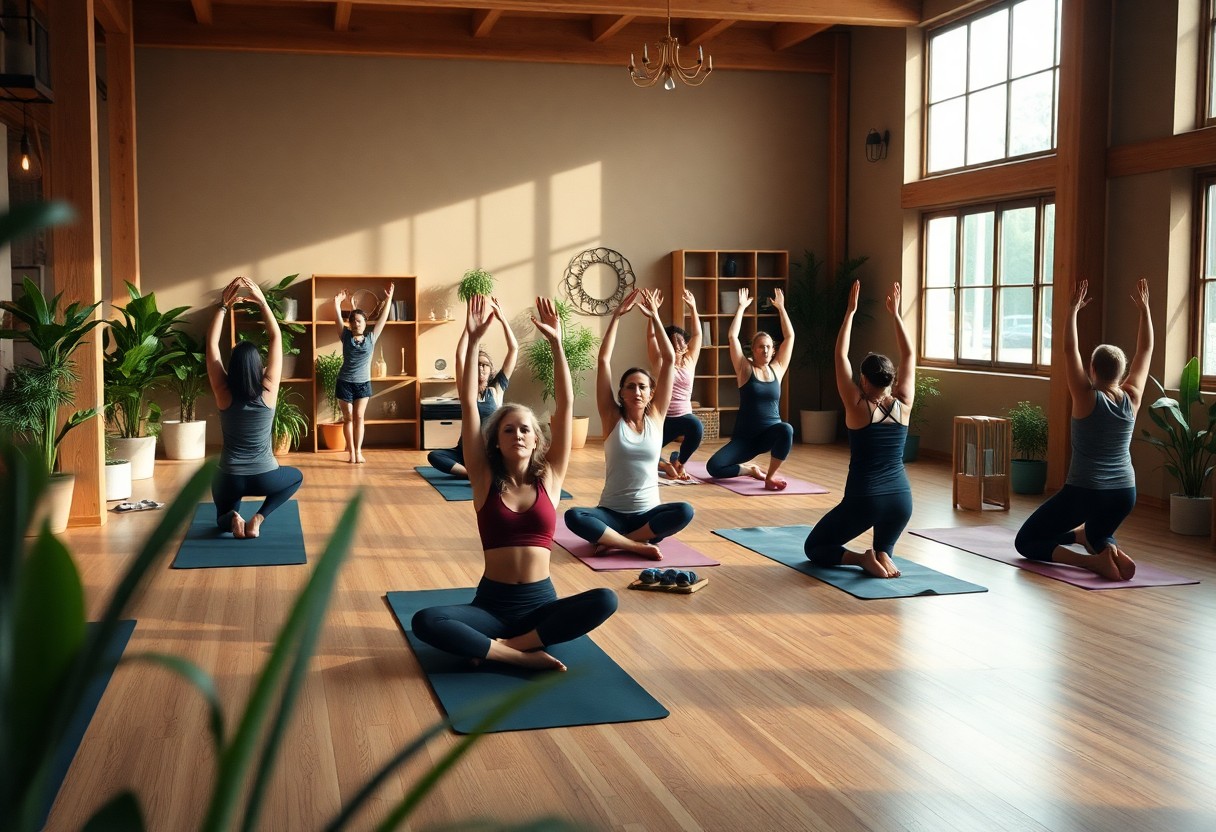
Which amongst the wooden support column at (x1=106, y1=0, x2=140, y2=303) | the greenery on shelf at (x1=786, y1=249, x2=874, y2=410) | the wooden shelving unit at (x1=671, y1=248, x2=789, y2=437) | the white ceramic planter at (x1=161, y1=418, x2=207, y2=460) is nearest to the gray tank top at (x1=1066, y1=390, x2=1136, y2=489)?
the greenery on shelf at (x1=786, y1=249, x2=874, y2=410)

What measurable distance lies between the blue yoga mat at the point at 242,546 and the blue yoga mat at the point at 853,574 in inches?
89.1

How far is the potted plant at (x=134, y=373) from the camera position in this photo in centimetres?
764

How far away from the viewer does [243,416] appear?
569 centimetres

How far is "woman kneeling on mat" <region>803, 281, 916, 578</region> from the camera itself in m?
4.94

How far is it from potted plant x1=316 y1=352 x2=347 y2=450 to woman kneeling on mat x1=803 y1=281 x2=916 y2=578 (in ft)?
18.8

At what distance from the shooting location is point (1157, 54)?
693cm

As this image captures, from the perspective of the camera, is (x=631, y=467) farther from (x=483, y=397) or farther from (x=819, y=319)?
(x=819, y=319)

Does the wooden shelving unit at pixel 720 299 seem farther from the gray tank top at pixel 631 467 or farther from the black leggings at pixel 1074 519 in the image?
the black leggings at pixel 1074 519

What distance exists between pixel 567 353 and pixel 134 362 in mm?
3817

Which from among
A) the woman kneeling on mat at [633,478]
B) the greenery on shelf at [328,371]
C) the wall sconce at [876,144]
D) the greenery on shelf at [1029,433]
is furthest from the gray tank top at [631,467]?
the wall sconce at [876,144]

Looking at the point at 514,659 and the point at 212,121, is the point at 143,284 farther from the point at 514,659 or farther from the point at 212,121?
the point at 514,659

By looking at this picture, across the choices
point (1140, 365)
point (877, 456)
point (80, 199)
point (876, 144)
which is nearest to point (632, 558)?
point (877, 456)

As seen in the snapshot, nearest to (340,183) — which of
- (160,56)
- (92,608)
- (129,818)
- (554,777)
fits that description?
(160,56)

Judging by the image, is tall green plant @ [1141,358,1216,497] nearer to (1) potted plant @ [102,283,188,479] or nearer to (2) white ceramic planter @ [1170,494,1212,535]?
(2) white ceramic planter @ [1170,494,1212,535]
